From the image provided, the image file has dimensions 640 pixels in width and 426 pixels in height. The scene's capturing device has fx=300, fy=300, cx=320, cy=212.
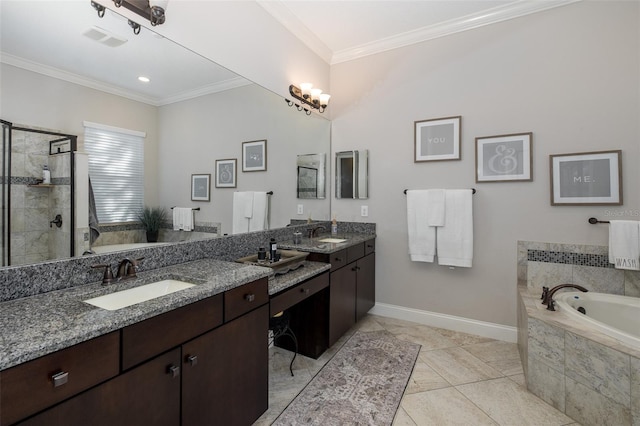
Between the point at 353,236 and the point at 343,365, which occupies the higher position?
the point at 353,236

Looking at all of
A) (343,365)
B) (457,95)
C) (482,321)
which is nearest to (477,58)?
(457,95)

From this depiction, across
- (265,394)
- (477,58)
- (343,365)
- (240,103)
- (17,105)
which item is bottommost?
(343,365)

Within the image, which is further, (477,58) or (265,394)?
(477,58)

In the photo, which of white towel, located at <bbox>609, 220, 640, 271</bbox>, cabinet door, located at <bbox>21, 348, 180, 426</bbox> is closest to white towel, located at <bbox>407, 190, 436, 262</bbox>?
white towel, located at <bbox>609, 220, 640, 271</bbox>

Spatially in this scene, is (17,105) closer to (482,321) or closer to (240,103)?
(240,103)

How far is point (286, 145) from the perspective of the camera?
2898mm

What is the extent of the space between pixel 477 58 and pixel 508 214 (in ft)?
4.81

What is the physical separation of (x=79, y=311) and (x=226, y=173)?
132 centimetres

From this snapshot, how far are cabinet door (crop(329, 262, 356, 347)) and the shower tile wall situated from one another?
1695mm

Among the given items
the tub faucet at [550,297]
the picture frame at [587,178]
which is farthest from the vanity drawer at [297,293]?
the picture frame at [587,178]

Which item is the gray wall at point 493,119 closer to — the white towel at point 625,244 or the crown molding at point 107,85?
the white towel at point 625,244

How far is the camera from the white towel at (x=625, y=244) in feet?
7.08

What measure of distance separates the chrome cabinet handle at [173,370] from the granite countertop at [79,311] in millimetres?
231

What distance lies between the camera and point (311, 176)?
10.6 ft
